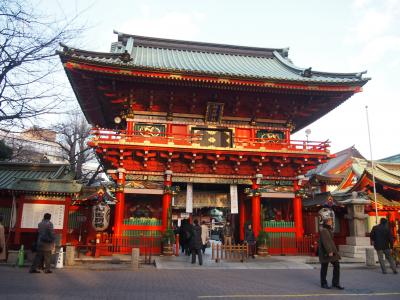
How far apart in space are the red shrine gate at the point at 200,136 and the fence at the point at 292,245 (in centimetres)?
33

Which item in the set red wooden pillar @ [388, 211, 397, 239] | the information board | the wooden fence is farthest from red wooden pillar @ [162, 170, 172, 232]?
red wooden pillar @ [388, 211, 397, 239]

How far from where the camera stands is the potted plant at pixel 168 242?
1579cm

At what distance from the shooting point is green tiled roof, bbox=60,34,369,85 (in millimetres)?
17375

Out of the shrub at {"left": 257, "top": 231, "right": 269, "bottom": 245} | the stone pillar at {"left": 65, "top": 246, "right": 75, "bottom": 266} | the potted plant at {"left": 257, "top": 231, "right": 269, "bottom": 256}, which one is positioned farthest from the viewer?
the shrub at {"left": 257, "top": 231, "right": 269, "bottom": 245}

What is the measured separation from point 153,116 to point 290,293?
41.4ft

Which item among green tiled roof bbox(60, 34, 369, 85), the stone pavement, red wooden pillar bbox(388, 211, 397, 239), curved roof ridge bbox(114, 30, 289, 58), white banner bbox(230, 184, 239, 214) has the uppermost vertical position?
curved roof ridge bbox(114, 30, 289, 58)

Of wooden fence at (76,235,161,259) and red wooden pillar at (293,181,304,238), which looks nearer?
wooden fence at (76,235,161,259)

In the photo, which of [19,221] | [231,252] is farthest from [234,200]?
[19,221]

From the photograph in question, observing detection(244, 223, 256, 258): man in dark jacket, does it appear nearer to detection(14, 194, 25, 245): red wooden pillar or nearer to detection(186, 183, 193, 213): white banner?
detection(186, 183, 193, 213): white banner

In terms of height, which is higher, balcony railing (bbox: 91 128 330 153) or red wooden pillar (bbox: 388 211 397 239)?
Result: balcony railing (bbox: 91 128 330 153)

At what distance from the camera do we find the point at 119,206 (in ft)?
54.8

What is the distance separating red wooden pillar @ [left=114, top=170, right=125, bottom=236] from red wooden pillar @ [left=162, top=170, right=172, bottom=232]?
2104 mm

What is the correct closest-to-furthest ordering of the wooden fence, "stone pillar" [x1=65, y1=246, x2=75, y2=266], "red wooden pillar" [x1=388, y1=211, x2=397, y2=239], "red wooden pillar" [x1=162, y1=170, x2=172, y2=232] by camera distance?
"stone pillar" [x1=65, y1=246, x2=75, y2=266], the wooden fence, "red wooden pillar" [x1=162, y1=170, x2=172, y2=232], "red wooden pillar" [x1=388, y1=211, x2=397, y2=239]

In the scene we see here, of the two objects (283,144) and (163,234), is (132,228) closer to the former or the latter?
(163,234)
